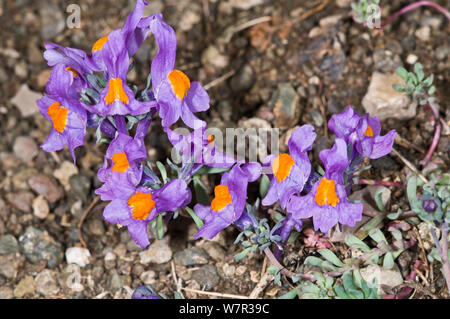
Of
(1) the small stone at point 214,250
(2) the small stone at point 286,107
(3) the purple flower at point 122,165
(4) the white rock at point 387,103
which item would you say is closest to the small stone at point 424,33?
(4) the white rock at point 387,103

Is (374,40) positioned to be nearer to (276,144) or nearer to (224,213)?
(276,144)

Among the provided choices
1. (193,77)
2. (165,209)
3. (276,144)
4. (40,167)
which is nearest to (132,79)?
(193,77)

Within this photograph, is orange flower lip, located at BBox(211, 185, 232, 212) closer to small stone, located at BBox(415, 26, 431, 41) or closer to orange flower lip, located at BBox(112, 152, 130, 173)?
orange flower lip, located at BBox(112, 152, 130, 173)

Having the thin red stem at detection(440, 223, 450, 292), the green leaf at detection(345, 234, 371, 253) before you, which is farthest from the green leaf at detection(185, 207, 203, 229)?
the thin red stem at detection(440, 223, 450, 292)

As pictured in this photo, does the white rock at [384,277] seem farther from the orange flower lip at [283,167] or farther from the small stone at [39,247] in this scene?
the small stone at [39,247]

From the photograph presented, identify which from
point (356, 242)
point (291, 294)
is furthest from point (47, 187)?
point (356, 242)

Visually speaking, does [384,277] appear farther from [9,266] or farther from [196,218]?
[9,266]

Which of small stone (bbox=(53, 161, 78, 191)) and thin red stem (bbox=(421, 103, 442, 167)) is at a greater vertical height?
thin red stem (bbox=(421, 103, 442, 167))
